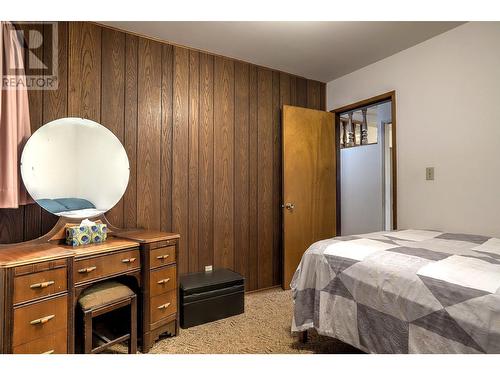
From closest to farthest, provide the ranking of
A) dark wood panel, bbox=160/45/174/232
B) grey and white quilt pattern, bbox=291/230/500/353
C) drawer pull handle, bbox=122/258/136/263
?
1. grey and white quilt pattern, bbox=291/230/500/353
2. drawer pull handle, bbox=122/258/136/263
3. dark wood panel, bbox=160/45/174/232

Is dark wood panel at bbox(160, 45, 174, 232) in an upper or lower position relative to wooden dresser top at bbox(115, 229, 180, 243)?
upper

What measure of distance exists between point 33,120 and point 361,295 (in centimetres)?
231

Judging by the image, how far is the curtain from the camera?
1628mm

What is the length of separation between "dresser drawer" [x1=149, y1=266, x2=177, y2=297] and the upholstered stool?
0.14 m

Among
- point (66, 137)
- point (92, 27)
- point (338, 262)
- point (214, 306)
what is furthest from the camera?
point (214, 306)

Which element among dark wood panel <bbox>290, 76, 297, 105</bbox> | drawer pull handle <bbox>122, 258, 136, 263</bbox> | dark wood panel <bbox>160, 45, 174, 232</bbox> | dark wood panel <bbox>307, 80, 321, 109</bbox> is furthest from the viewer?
dark wood panel <bbox>307, 80, 321, 109</bbox>

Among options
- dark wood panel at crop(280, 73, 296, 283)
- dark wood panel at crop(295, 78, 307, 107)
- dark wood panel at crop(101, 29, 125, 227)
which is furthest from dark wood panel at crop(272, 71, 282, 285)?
dark wood panel at crop(101, 29, 125, 227)

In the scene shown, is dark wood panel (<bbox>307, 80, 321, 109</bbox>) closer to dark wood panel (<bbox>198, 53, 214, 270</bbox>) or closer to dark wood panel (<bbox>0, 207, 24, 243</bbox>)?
dark wood panel (<bbox>198, 53, 214, 270</bbox>)

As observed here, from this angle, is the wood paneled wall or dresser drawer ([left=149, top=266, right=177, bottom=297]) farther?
the wood paneled wall

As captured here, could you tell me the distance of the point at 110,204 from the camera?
210cm

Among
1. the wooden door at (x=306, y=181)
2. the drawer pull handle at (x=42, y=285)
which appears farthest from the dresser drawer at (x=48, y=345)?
the wooden door at (x=306, y=181)

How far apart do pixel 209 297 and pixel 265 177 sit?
1329 mm
